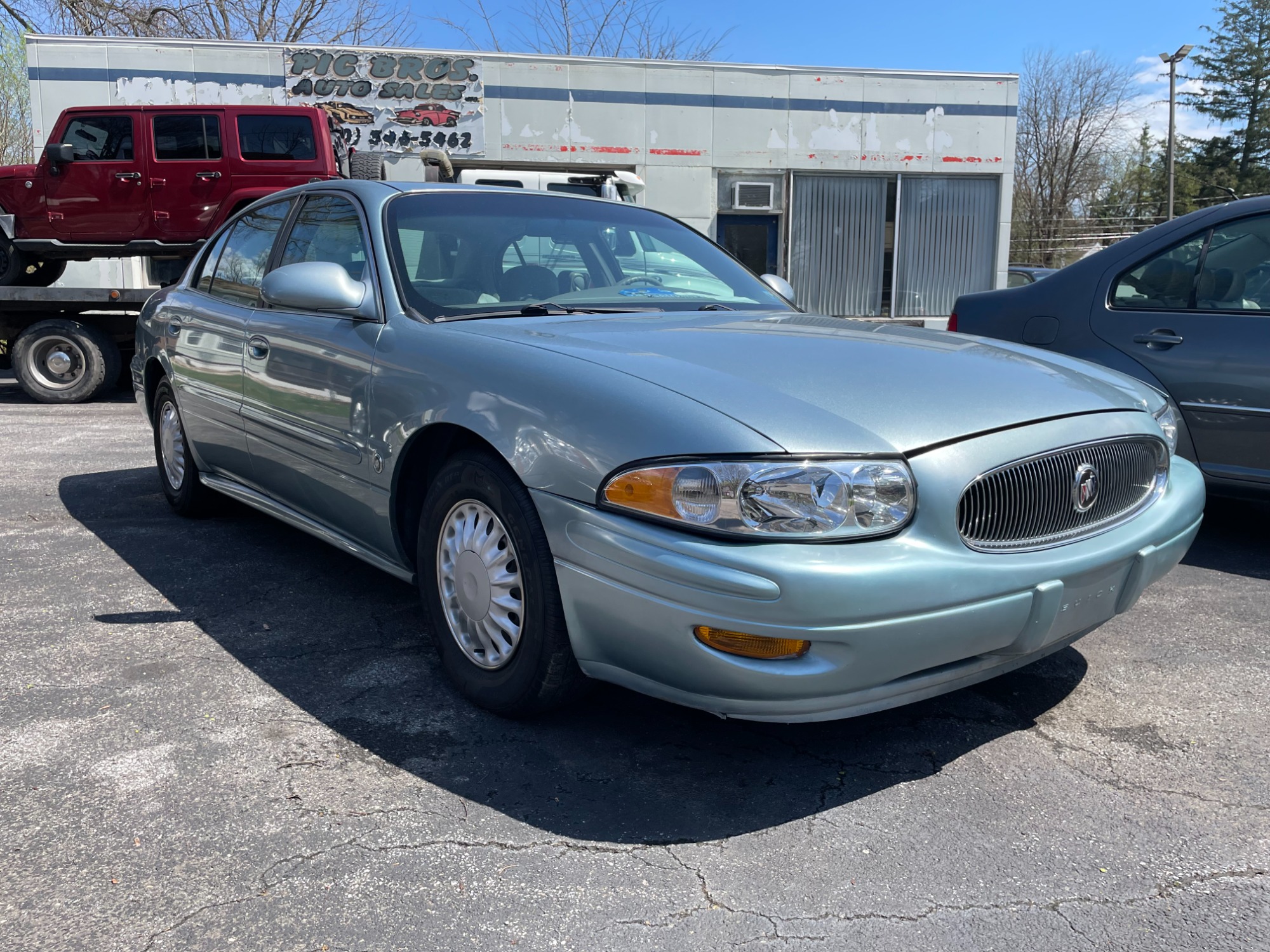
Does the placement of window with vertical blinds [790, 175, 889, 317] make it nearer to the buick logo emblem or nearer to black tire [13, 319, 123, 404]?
black tire [13, 319, 123, 404]

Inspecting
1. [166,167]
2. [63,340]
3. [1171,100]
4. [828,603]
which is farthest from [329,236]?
[1171,100]

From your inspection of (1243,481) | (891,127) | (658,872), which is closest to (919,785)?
(658,872)

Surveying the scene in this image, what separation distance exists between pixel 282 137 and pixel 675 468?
9.70 metres

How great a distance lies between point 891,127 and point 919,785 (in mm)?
15524

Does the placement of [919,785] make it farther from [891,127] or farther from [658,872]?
[891,127]

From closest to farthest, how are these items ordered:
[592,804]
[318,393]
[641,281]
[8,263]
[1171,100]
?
1. [592,804]
2. [318,393]
3. [641,281]
4. [8,263]
5. [1171,100]

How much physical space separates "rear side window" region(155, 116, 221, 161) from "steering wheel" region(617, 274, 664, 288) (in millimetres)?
8389

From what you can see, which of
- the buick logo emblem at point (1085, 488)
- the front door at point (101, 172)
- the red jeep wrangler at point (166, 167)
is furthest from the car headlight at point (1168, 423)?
the front door at point (101, 172)

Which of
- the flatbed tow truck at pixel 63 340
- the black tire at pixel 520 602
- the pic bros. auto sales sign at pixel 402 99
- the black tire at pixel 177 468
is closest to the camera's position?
the black tire at pixel 520 602

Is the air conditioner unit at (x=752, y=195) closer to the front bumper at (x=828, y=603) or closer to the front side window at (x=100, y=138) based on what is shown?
the front side window at (x=100, y=138)

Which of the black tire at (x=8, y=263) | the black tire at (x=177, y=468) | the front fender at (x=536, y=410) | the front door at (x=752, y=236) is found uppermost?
the front door at (x=752, y=236)

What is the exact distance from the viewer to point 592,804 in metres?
2.38

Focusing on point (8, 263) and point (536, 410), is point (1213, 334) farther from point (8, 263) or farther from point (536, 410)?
point (8, 263)

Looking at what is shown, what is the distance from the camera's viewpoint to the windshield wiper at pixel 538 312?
3146 mm
